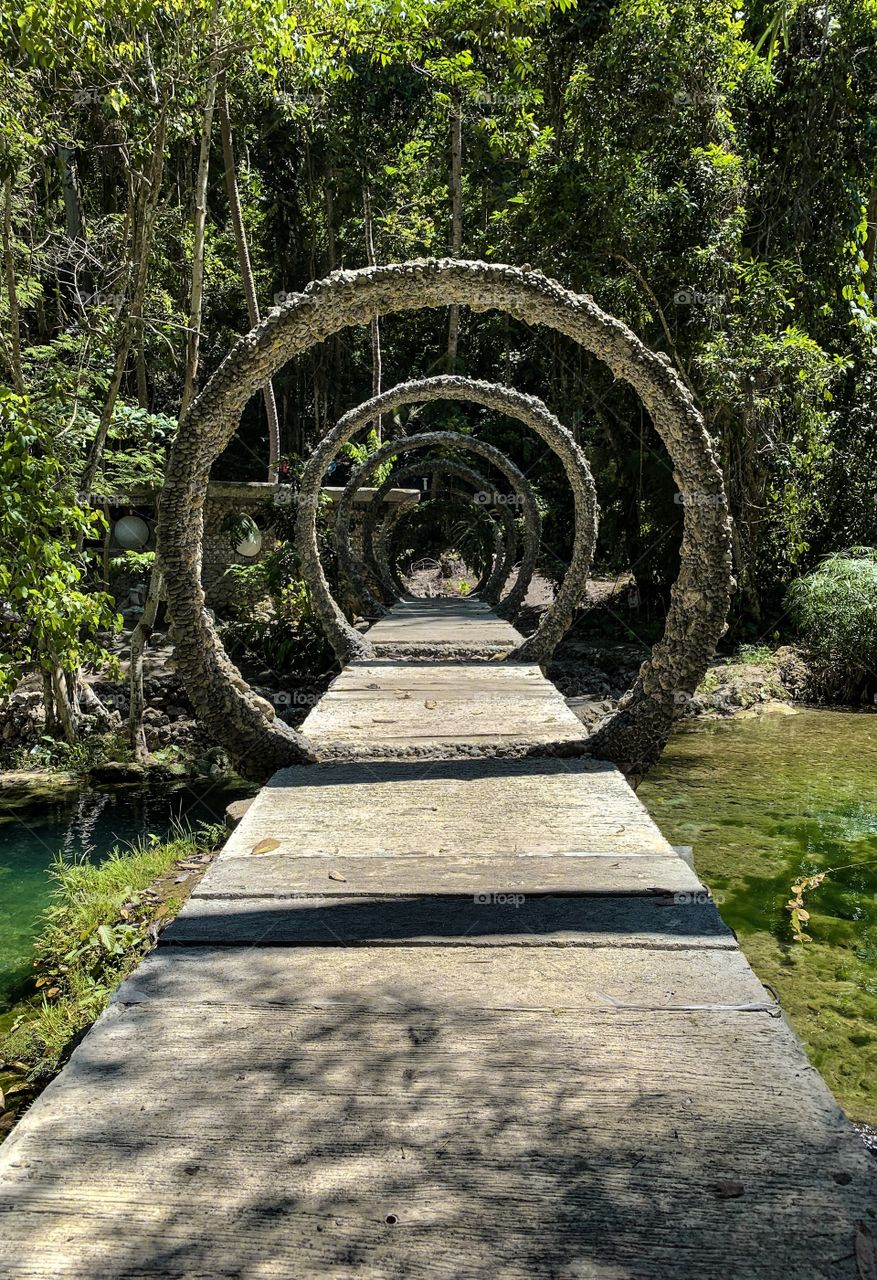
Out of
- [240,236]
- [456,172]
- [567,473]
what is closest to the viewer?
[567,473]

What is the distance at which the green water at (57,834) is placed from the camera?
5.57 m

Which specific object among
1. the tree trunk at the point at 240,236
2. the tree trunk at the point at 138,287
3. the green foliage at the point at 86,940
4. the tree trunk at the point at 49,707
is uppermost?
the tree trunk at the point at 240,236

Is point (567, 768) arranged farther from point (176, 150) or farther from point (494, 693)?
point (176, 150)

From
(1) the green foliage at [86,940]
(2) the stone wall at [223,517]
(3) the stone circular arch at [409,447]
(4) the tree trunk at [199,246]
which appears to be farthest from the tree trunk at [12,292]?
(2) the stone wall at [223,517]

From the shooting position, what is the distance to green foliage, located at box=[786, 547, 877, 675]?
1050 centimetres

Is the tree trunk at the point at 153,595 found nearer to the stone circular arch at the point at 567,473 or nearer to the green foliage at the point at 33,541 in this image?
the stone circular arch at the point at 567,473

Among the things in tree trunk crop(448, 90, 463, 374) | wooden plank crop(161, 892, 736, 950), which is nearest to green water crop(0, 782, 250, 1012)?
wooden plank crop(161, 892, 736, 950)

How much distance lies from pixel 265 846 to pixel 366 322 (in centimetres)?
178

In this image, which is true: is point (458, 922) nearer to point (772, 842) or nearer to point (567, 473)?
point (772, 842)

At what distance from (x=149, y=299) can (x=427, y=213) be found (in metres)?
12.9

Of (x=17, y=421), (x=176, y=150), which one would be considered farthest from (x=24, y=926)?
(x=176, y=150)

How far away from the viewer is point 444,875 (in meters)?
2.33

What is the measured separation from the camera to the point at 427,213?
883 inches

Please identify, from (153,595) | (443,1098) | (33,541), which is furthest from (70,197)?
(443,1098)
